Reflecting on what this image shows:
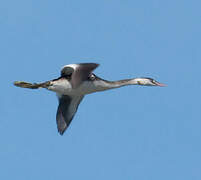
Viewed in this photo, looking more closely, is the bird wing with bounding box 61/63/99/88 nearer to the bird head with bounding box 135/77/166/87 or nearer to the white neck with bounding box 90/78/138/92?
the white neck with bounding box 90/78/138/92

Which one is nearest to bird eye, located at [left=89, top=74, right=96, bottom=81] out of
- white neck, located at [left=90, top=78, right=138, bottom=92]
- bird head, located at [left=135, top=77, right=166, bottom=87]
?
white neck, located at [left=90, top=78, right=138, bottom=92]

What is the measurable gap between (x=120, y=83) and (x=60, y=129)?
11.2 feet

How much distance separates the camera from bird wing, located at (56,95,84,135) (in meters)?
34.4

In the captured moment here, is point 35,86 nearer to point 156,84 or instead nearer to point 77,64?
point 77,64

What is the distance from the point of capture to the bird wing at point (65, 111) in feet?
113

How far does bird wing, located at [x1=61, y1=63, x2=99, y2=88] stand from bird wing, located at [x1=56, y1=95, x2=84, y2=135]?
8.12 ft

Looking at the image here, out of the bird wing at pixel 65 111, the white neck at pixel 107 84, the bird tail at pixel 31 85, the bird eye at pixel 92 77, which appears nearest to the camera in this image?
the bird eye at pixel 92 77

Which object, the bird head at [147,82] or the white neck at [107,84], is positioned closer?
the white neck at [107,84]

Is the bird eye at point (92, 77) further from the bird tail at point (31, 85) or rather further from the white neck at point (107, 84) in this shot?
the bird tail at point (31, 85)

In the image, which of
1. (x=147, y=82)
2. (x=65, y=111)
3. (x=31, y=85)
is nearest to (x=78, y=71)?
(x=31, y=85)

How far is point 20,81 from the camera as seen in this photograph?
105 feet

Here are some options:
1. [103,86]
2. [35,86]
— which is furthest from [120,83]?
[35,86]

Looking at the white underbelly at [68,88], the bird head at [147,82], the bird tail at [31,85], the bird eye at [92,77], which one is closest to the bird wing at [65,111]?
the white underbelly at [68,88]

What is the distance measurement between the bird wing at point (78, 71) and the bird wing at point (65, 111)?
248cm
